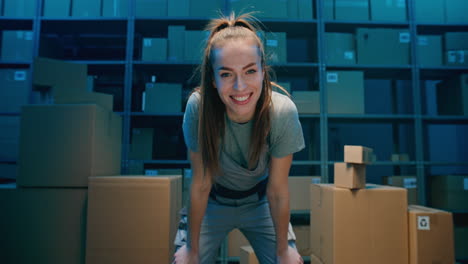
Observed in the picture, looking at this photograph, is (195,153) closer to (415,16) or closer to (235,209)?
(235,209)

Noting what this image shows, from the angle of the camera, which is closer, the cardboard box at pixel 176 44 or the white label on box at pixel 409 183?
the white label on box at pixel 409 183

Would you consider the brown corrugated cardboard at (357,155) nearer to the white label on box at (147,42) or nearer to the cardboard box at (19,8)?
the white label on box at (147,42)

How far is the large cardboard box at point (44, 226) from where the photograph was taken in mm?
1471

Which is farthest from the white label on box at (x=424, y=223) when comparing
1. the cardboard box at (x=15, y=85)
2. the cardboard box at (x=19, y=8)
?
the cardboard box at (x=19, y=8)

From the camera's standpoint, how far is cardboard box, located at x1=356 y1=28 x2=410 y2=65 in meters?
2.49

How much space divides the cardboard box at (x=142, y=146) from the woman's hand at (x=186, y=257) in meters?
1.50

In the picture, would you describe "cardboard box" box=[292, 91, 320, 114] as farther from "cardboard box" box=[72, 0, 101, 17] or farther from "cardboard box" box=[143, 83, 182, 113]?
"cardboard box" box=[72, 0, 101, 17]

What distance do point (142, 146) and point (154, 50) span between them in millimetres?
768

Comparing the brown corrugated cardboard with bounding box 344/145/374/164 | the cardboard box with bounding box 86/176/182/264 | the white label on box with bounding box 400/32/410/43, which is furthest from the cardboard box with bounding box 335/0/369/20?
the cardboard box with bounding box 86/176/182/264

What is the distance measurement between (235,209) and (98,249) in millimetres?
727

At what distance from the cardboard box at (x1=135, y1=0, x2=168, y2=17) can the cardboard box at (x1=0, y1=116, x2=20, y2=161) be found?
49.5 inches

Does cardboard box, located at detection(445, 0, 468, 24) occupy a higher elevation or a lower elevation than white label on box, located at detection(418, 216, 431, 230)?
higher

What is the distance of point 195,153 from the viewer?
1.04 meters

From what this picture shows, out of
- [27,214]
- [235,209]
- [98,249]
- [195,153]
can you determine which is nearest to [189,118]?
[195,153]
